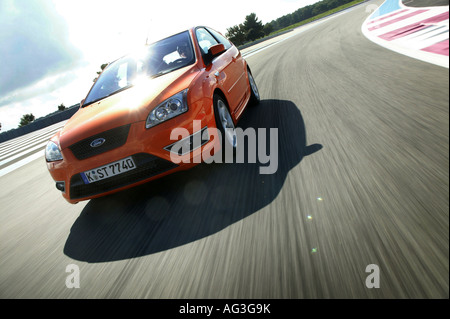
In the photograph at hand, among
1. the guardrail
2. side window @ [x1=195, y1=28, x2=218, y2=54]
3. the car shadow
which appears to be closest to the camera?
the car shadow

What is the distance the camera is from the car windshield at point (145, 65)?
365 cm

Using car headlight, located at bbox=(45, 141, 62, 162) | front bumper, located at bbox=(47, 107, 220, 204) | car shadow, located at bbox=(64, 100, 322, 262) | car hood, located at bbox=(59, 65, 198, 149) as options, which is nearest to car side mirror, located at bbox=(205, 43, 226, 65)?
car hood, located at bbox=(59, 65, 198, 149)

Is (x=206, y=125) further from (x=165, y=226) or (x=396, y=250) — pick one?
(x=396, y=250)

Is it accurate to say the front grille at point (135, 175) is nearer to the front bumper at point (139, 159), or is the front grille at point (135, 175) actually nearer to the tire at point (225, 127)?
the front bumper at point (139, 159)

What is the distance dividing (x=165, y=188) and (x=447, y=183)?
2355 millimetres

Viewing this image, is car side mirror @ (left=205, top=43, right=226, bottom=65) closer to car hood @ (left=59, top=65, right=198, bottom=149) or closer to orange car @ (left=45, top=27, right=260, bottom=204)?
orange car @ (left=45, top=27, right=260, bottom=204)

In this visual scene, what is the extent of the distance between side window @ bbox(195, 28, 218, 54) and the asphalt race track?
153 cm

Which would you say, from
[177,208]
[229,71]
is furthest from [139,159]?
[229,71]

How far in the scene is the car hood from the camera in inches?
108

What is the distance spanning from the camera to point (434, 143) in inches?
94.5

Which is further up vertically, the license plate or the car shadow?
the license plate

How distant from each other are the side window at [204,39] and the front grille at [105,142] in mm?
1774

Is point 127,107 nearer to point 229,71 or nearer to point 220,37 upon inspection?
point 229,71
